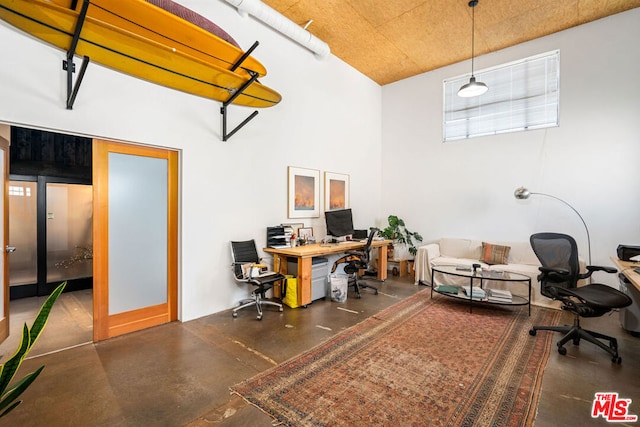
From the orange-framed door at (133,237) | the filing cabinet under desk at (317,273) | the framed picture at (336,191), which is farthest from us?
the framed picture at (336,191)

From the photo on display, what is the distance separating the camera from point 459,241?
220 inches

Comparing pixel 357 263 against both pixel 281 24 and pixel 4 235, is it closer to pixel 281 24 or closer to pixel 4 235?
pixel 281 24

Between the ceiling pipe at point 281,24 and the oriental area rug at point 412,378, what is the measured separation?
417cm

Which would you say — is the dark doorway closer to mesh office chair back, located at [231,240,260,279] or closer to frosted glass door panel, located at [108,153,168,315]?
frosted glass door panel, located at [108,153,168,315]

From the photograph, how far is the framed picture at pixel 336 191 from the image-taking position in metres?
5.45

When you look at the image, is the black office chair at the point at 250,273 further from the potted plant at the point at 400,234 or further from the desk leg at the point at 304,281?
the potted plant at the point at 400,234

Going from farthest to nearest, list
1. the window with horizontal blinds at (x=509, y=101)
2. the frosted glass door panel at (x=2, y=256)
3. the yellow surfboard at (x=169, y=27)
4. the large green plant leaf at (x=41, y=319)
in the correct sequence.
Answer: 1. the window with horizontal blinds at (x=509, y=101)
2. the frosted glass door panel at (x=2, y=256)
3. the yellow surfboard at (x=169, y=27)
4. the large green plant leaf at (x=41, y=319)

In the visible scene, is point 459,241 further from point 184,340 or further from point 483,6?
point 184,340

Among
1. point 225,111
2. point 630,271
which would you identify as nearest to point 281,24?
point 225,111

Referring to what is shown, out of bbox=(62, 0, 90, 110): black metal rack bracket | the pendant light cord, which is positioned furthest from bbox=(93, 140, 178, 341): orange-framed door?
the pendant light cord

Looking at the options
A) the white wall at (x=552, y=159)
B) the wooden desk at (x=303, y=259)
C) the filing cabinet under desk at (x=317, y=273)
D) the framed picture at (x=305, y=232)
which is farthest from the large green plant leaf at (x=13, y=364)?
the white wall at (x=552, y=159)

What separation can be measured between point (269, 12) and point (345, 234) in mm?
3538

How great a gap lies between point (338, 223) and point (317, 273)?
3.63 feet

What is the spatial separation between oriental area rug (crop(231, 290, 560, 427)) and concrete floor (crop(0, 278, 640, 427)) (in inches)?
5.7
